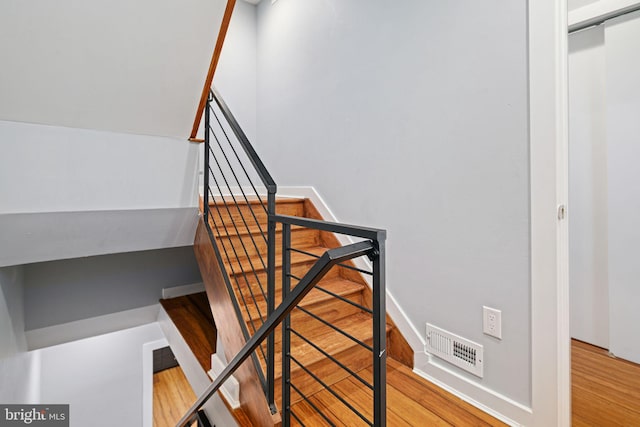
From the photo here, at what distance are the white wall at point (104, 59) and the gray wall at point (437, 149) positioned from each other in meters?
1.04

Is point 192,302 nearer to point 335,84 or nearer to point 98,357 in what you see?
point 98,357

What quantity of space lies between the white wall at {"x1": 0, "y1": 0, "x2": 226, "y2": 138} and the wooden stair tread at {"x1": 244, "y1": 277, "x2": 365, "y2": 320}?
1.15 meters

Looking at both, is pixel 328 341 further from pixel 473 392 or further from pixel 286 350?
pixel 473 392

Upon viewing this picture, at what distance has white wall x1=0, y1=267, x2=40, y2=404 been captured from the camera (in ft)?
6.22

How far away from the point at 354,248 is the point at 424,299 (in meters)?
1.05

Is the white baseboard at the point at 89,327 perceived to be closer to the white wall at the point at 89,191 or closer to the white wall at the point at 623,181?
the white wall at the point at 89,191

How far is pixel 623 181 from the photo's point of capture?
Result: 6.46ft

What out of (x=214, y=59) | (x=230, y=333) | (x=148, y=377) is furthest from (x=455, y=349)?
(x=148, y=377)

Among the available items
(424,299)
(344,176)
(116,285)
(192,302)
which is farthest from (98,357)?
(424,299)

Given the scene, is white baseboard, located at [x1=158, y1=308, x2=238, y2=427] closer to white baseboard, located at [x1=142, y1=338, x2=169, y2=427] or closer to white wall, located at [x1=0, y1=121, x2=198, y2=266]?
white wall, located at [x1=0, y1=121, x2=198, y2=266]

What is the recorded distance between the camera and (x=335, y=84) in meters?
2.39

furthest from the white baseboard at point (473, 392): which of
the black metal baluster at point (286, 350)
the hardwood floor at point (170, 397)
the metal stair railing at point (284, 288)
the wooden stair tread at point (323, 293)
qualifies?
the hardwood floor at point (170, 397)

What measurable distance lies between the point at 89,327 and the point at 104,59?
2443 millimetres

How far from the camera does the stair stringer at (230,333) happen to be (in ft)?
4.54
